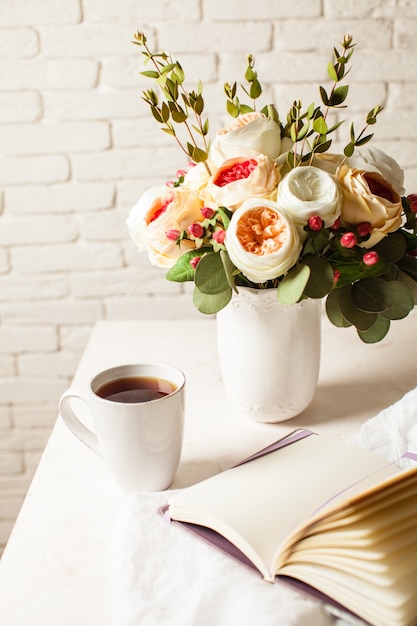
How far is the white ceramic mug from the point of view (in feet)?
2.30

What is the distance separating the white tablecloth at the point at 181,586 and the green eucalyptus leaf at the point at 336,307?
31cm

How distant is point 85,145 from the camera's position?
5.10ft

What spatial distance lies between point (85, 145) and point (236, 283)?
838mm

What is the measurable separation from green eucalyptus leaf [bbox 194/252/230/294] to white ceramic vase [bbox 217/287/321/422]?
0.06 metres

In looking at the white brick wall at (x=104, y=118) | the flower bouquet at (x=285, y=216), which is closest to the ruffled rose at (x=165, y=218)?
the flower bouquet at (x=285, y=216)

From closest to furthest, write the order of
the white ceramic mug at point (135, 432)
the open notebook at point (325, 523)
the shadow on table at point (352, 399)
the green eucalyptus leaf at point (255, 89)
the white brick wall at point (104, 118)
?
1. the open notebook at point (325, 523)
2. the white ceramic mug at point (135, 432)
3. the green eucalyptus leaf at point (255, 89)
4. the shadow on table at point (352, 399)
5. the white brick wall at point (104, 118)

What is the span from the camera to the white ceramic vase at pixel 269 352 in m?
0.85

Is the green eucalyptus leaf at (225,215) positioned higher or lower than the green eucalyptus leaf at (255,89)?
lower

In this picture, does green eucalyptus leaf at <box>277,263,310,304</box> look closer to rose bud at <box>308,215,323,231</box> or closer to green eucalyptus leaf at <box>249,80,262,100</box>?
rose bud at <box>308,215,323,231</box>

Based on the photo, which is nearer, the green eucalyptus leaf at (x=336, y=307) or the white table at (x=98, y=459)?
the white table at (x=98, y=459)

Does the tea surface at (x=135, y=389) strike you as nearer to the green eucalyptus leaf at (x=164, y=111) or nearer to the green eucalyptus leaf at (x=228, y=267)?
the green eucalyptus leaf at (x=228, y=267)

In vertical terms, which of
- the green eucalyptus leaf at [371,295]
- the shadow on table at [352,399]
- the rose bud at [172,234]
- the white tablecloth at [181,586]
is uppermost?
the rose bud at [172,234]

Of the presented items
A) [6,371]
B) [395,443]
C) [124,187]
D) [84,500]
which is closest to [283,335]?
[395,443]

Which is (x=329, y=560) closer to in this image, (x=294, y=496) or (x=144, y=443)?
(x=294, y=496)
